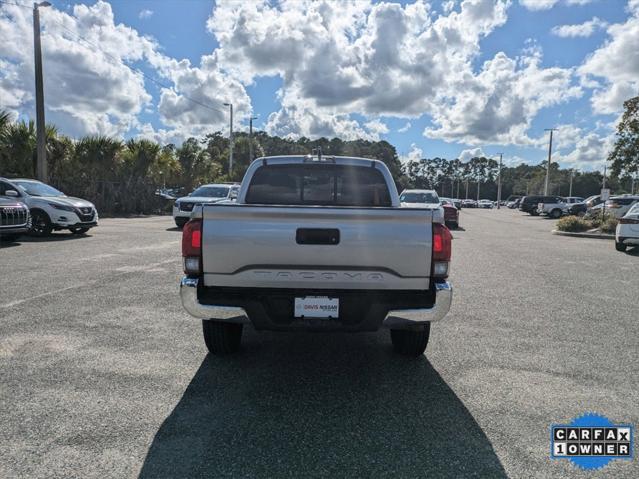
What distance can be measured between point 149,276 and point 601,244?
47.7 ft

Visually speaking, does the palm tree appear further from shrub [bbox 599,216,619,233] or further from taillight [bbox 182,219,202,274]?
shrub [bbox 599,216,619,233]

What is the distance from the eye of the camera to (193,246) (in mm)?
3668

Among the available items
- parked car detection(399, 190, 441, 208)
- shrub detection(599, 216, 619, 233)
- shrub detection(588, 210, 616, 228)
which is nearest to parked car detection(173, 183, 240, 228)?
parked car detection(399, 190, 441, 208)

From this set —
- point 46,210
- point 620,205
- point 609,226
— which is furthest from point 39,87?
point 620,205

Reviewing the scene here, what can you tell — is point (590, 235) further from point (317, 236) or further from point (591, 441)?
point (317, 236)

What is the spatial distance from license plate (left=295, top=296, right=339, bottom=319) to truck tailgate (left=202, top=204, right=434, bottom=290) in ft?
0.38

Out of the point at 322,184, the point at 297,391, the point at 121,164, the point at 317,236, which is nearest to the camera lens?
the point at 317,236

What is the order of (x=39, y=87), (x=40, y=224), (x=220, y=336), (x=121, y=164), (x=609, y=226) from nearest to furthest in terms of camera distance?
(x=220, y=336) → (x=40, y=224) → (x=39, y=87) → (x=609, y=226) → (x=121, y=164)

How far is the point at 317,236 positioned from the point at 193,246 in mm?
920

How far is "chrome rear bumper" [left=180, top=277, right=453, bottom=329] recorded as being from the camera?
3.63 meters

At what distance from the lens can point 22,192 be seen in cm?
1340

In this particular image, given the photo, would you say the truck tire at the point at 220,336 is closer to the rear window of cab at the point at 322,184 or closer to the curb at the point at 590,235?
the rear window of cab at the point at 322,184

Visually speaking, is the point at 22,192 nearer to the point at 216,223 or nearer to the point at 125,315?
the point at 125,315

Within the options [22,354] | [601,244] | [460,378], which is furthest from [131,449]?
[601,244]
